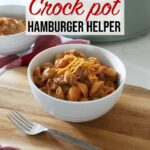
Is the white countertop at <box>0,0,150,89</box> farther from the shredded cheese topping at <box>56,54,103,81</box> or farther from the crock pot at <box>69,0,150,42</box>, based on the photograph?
the shredded cheese topping at <box>56,54,103,81</box>

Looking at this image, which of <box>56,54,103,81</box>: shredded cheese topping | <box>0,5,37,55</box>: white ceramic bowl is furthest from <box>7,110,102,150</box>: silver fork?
<box>0,5,37,55</box>: white ceramic bowl

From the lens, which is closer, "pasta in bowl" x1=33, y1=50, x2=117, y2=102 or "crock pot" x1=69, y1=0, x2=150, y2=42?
"pasta in bowl" x1=33, y1=50, x2=117, y2=102

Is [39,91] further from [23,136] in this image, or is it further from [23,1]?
[23,1]

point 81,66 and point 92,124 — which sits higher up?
point 81,66

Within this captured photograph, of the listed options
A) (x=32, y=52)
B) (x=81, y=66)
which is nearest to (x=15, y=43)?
(x=32, y=52)

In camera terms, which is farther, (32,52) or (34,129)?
(32,52)

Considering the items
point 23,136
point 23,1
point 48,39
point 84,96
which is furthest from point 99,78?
point 23,1

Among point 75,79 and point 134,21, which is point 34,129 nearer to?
point 75,79
